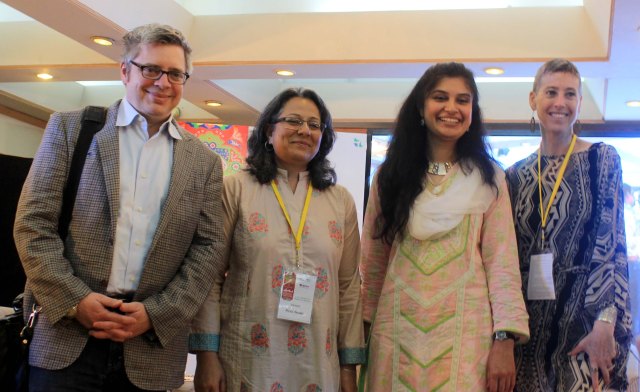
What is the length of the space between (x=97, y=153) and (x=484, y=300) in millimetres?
1277

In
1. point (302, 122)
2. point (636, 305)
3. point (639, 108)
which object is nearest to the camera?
point (302, 122)

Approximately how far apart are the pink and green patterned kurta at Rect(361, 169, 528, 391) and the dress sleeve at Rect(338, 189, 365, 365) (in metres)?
0.08

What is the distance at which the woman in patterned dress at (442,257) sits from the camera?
7.12 feet

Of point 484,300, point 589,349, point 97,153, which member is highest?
point 97,153

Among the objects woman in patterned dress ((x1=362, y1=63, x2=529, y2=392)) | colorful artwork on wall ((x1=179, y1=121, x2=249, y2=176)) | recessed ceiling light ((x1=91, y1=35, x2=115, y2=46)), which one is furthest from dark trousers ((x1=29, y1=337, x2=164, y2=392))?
colorful artwork on wall ((x1=179, y1=121, x2=249, y2=176))

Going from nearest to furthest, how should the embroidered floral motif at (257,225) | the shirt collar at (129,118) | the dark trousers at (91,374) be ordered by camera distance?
the dark trousers at (91,374) < the shirt collar at (129,118) < the embroidered floral motif at (257,225)

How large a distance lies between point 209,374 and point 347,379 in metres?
0.48

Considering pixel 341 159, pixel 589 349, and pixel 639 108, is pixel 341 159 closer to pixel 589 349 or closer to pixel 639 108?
pixel 639 108

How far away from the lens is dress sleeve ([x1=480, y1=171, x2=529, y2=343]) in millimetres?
2141

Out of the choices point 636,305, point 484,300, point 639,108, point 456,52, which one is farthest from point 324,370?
point 639,108

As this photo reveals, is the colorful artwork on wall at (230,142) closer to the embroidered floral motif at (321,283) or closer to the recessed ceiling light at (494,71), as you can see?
the recessed ceiling light at (494,71)

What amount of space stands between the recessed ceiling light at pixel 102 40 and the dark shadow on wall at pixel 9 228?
115cm

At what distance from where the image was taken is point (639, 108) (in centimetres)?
638

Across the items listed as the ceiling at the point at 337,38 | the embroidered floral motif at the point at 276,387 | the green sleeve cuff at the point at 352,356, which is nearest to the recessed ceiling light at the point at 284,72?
the ceiling at the point at 337,38
